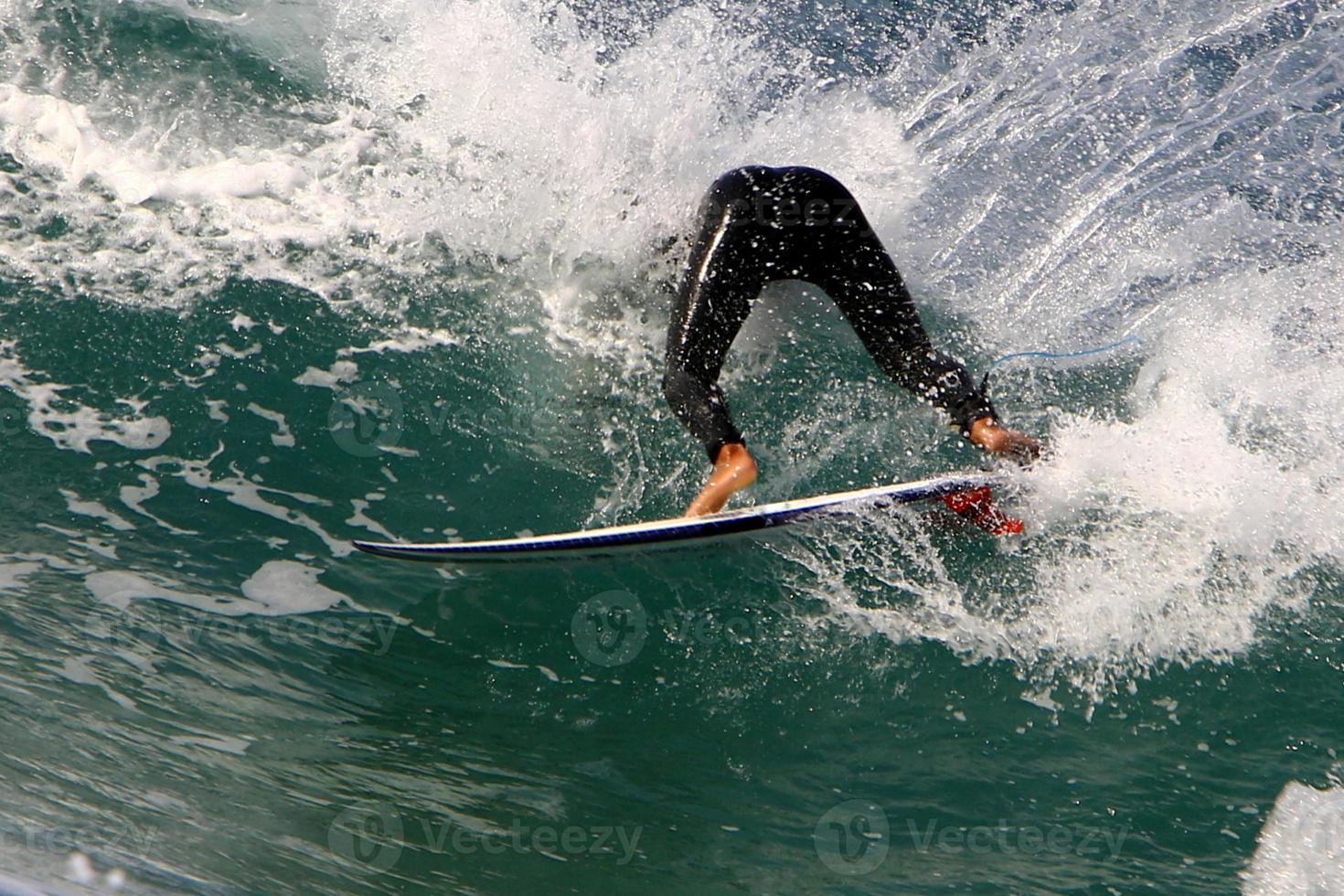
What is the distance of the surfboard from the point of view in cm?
447

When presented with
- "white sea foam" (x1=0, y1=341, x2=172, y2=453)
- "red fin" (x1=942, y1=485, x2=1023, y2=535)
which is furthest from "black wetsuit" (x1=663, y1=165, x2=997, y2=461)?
"white sea foam" (x1=0, y1=341, x2=172, y2=453)

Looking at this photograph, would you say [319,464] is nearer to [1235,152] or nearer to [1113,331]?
[1113,331]

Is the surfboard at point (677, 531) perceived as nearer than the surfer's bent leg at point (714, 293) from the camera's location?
Yes

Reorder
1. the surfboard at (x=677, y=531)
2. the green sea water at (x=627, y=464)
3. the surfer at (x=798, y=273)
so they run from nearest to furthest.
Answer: the green sea water at (x=627, y=464) → the surfboard at (x=677, y=531) → the surfer at (x=798, y=273)

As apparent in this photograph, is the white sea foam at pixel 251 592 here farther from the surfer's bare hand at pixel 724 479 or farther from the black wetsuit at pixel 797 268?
the black wetsuit at pixel 797 268

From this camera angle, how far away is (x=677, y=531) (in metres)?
4.46

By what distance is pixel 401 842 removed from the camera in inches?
144

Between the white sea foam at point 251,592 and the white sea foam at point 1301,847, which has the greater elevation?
the white sea foam at point 1301,847

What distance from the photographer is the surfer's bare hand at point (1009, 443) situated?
480cm

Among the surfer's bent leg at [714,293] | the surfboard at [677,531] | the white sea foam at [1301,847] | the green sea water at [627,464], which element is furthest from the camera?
the surfer's bent leg at [714,293]

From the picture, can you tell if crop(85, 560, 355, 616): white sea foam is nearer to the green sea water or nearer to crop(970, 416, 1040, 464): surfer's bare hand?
the green sea water

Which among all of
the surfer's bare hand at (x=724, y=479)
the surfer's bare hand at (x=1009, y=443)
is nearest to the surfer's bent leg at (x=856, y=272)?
the surfer's bare hand at (x=1009, y=443)

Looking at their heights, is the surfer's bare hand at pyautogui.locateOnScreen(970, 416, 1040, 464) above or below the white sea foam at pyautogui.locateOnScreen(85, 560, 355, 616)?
above

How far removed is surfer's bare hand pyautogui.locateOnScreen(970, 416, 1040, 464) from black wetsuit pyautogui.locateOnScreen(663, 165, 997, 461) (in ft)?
0.92
